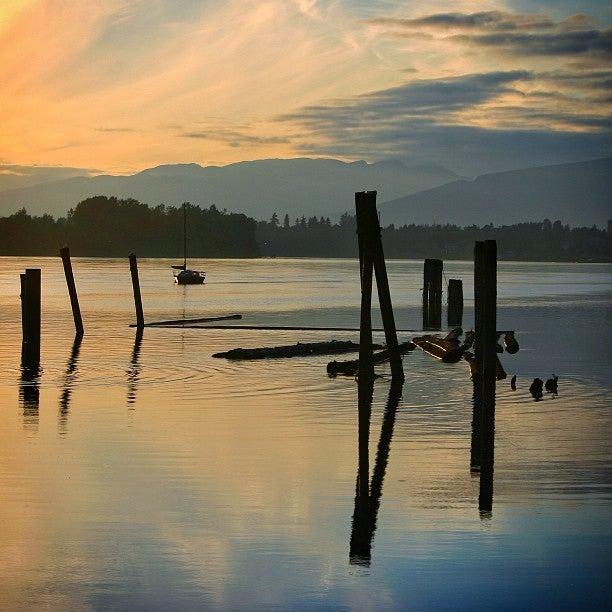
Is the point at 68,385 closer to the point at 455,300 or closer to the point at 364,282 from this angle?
the point at 364,282

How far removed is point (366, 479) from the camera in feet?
53.5

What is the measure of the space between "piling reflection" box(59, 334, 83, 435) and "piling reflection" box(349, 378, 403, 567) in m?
5.11

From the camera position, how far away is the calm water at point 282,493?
36.6 feet

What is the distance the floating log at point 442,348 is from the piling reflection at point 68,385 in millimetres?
9664

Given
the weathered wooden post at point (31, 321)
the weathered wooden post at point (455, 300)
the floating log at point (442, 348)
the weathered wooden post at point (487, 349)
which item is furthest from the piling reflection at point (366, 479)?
the weathered wooden post at point (455, 300)

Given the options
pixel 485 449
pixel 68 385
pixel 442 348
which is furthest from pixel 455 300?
Answer: pixel 485 449

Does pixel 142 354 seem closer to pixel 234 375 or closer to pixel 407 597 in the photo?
pixel 234 375

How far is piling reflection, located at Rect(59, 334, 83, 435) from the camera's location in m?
21.6

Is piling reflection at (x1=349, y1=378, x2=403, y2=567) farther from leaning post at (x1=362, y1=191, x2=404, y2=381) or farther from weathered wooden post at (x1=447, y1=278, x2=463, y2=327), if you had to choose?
weathered wooden post at (x1=447, y1=278, x2=463, y2=327)

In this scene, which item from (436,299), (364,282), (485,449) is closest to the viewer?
(485,449)

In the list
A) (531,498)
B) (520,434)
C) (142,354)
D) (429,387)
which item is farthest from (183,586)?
(142,354)

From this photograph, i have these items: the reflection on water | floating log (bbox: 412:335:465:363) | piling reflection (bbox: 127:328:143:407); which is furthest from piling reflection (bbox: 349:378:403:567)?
floating log (bbox: 412:335:465:363)

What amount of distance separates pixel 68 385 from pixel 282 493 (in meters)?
13.6

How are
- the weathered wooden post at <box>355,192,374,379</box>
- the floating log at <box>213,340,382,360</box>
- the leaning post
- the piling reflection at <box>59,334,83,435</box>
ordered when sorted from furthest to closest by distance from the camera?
1. the floating log at <box>213,340,382,360</box>
2. the leaning post
3. the weathered wooden post at <box>355,192,374,379</box>
4. the piling reflection at <box>59,334,83,435</box>
